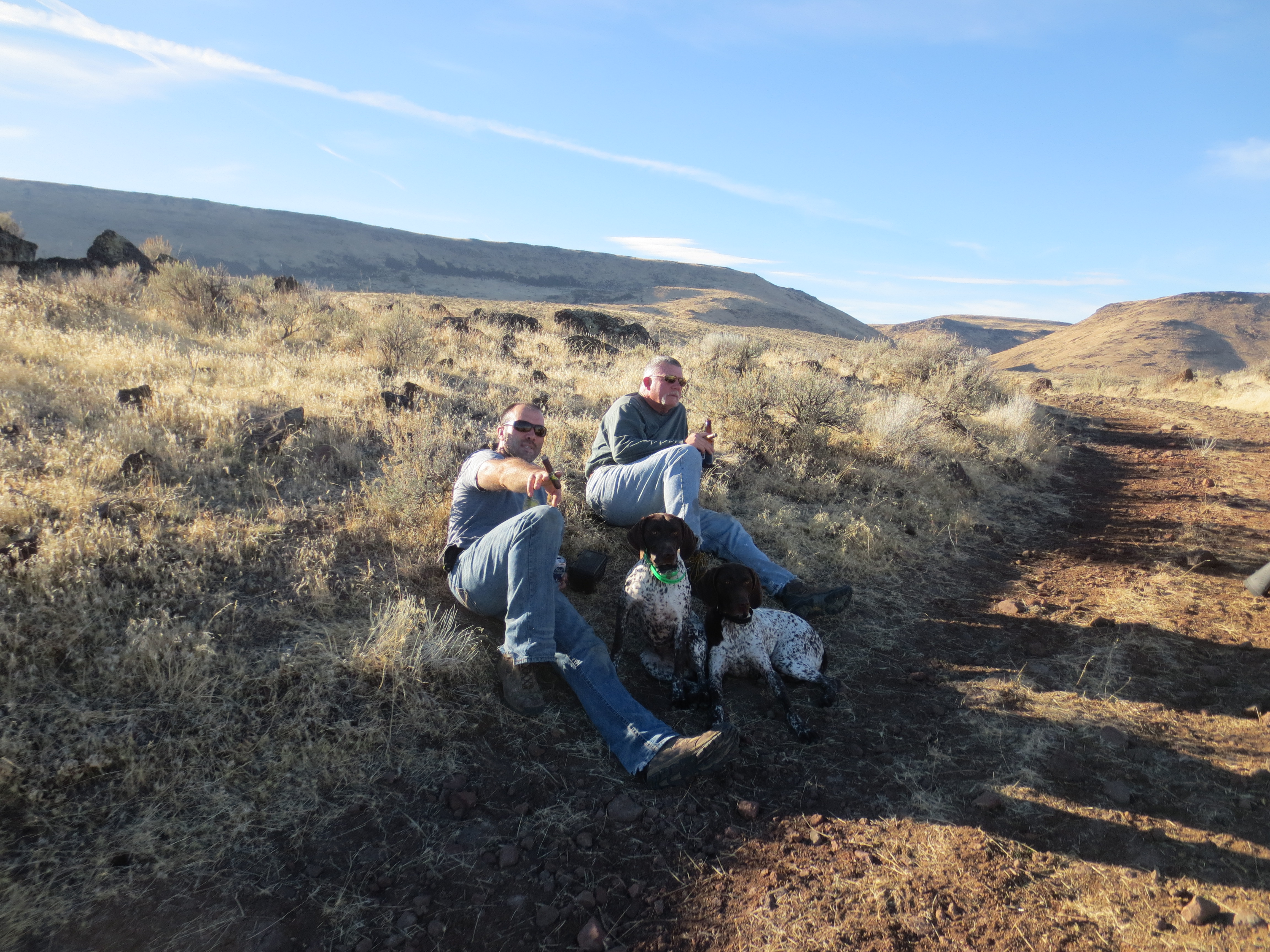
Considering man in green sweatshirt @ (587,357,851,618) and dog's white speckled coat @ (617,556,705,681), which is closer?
dog's white speckled coat @ (617,556,705,681)

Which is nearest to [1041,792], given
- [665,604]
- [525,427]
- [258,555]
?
[665,604]

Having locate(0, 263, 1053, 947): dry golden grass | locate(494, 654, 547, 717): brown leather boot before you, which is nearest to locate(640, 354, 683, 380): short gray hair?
locate(0, 263, 1053, 947): dry golden grass

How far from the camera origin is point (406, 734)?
109 inches

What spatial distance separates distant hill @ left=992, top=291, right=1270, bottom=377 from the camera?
49469 millimetres

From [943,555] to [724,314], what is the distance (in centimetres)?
4652

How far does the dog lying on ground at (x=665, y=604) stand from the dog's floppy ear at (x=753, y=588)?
1.12 ft

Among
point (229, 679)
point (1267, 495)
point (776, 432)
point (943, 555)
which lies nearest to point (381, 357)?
point (776, 432)

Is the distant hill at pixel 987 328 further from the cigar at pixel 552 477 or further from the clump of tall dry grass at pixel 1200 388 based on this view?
the cigar at pixel 552 477

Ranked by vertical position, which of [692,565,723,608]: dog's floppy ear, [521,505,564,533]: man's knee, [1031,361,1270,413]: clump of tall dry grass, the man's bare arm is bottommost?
[692,565,723,608]: dog's floppy ear

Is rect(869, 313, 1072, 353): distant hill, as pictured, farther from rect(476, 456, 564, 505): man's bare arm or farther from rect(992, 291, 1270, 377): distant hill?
rect(476, 456, 564, 505): man's bare arm

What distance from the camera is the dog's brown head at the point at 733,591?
3219 millimetres

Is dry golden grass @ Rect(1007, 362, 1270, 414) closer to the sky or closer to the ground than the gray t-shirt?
closer to the sky

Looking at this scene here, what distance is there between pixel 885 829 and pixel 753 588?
1.21 meters

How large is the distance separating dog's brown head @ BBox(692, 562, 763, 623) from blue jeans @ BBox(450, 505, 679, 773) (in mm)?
631
